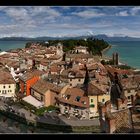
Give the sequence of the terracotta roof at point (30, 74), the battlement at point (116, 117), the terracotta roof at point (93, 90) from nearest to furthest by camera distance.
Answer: the battlement at point (116, 117) < the terracotta roof at point (93, 90) < the terracotta roof at point (30, 74)

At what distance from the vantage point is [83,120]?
2252mm

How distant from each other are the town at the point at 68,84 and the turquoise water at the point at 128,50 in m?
0.05

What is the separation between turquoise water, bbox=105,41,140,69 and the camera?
6.87ft

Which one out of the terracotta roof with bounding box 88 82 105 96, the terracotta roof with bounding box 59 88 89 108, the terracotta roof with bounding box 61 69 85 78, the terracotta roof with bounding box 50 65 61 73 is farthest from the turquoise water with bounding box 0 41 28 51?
the terracotta roof with bounding box 88 82 105 96

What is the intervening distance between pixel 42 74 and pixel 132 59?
2.56 feet

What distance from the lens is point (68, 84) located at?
229 cm

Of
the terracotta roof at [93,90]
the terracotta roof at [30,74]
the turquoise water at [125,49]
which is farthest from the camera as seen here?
the terracotta roof at [30,74]

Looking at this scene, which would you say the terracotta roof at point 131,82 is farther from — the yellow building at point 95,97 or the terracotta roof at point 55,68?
the terracotta roof at point 55,68

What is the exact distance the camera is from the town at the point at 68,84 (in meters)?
2.16

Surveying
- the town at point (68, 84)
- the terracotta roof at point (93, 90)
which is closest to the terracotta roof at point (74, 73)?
the town at point (68, 84)

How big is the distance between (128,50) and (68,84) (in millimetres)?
588

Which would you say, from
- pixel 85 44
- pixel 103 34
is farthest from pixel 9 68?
pixel 103 34

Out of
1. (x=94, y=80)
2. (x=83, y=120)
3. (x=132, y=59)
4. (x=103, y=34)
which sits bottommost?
(x=83, y=120)
